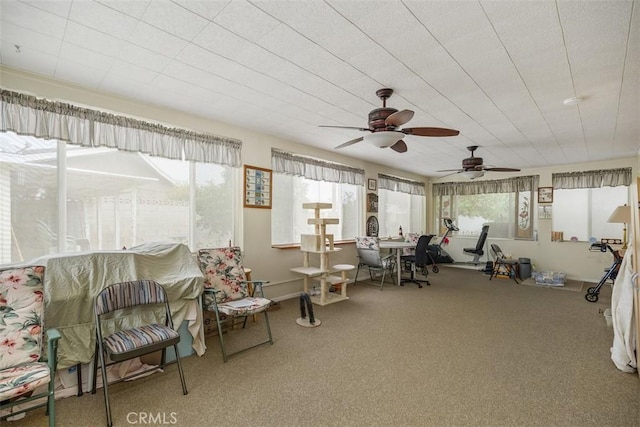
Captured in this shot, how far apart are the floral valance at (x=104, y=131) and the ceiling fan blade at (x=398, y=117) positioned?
6.90 ft

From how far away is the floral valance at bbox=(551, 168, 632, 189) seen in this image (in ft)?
18.6

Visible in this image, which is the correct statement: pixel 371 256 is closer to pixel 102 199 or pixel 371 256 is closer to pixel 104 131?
pixel 102 199

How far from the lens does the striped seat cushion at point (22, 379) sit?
4.97 feet

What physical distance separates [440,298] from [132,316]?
406cm

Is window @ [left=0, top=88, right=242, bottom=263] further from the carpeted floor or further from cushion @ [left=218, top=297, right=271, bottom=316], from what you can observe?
the carpeted floor

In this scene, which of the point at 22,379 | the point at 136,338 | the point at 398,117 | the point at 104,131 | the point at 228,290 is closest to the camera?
the point at 22,379

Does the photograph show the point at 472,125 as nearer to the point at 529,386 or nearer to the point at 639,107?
the point at 639,107

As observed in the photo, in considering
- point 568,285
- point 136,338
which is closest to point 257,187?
point 136,338

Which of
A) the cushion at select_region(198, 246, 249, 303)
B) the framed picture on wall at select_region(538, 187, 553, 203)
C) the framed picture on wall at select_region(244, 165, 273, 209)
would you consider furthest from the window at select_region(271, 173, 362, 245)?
the framed picture on wall at select_region(538, 187, 553, 203)

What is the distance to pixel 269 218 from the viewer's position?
4398mm

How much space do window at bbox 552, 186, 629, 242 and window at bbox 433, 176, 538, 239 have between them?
0.54 meters

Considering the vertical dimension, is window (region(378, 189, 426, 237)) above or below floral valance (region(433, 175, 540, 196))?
below

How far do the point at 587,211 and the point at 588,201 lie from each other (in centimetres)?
20

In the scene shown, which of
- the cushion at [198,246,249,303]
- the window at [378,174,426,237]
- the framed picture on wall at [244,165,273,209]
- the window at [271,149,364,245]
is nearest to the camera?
the cushion at [198,246,249,303]
